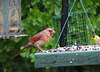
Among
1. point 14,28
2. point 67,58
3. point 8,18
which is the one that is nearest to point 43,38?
point 14,28

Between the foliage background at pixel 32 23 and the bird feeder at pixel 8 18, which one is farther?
the foliage background at pixel 32 23

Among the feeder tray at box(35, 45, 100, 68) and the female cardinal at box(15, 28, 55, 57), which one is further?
the female cardinal at box(15, 28, 55, 57)

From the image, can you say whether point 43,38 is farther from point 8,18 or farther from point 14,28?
point 8,18

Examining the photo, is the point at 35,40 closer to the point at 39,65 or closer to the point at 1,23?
the point at 1,23

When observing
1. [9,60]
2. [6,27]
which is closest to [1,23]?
[6,27]

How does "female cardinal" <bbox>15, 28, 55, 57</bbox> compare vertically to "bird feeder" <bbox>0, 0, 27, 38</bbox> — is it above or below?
below

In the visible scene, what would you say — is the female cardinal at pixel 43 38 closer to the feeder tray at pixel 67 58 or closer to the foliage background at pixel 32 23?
the foliage background at pixel 32 23

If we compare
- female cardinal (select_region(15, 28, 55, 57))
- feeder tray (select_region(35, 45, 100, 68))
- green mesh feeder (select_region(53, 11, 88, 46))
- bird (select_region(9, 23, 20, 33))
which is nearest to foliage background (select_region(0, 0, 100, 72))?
green mesh feeder (select_region(53, 11, 88, 46))

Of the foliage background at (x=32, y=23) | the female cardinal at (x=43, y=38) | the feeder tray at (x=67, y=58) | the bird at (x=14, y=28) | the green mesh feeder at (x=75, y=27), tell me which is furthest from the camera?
the foliage background at (x=32, y=23)

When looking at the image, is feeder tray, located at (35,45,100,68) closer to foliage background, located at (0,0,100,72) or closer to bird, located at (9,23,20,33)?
bird, located at (9,23,20,33)

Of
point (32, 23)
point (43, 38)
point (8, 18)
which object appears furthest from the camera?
point (32, 23)

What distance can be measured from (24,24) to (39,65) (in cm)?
254

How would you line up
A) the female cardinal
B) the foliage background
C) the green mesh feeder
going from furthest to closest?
1. the foliage background
2. the green mesh feeder
3. the female cardinal

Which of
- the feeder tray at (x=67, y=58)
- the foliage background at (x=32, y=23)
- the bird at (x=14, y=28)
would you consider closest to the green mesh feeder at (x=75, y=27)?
the foliage background at (x=32, y=23)
